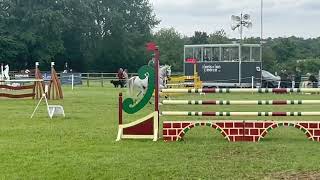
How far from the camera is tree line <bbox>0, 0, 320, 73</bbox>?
7200 cm

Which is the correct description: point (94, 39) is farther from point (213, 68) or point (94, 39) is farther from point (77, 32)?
point (213, 68)

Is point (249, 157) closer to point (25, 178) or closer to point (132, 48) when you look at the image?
point (25, 178)

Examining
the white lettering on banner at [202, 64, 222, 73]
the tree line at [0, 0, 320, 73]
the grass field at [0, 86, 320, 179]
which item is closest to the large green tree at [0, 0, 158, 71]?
the tree line at [0, 0, 320, 73]

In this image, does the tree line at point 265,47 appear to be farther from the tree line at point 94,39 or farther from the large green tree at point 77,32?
the large green tree at point 77,32

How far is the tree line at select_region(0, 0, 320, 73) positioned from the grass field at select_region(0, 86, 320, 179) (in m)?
57.7

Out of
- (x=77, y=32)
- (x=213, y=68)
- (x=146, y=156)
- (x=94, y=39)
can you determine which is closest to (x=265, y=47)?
(x=94, y=39)

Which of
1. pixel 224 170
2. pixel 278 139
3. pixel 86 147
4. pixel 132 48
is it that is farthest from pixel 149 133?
pixel 132 48

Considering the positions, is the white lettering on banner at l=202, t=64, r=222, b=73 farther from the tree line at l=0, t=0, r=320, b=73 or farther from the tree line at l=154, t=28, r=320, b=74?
the tree line at l=154, t=28, r=320, b=74

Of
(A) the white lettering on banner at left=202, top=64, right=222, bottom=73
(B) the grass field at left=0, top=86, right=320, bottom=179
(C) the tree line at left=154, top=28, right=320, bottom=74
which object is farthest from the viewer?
(C) the tree line at left=154, top=28, right=320, bottom=74

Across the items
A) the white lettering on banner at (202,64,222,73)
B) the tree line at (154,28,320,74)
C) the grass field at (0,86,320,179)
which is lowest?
the grass field at (0,86,320,179)

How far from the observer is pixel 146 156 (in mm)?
9508

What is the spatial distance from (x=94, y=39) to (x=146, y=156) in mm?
73399

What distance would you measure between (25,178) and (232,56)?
33120mm

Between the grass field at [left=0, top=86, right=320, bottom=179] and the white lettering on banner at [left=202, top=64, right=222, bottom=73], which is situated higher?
the white lettering on banner at [left=202, top=64, right=222, bottom=73]
